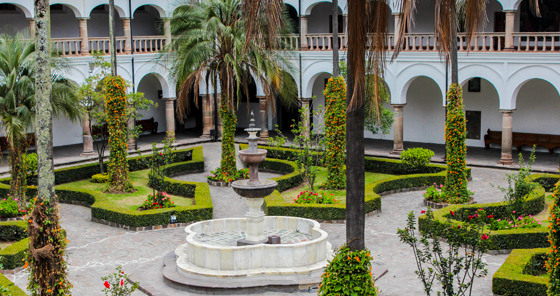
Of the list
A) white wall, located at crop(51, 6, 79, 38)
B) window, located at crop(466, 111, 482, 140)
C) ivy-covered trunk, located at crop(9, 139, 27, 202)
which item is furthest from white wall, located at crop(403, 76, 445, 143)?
ivy-covered trunk, located at crop(9, 139, 27, 202)

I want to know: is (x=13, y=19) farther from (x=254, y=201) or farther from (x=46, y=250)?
(x=46, y=250)

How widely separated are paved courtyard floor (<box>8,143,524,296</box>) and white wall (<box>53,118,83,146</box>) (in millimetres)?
10352

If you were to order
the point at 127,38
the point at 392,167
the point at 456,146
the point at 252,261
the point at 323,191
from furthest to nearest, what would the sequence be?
1. the point at 127,38
2. the point at 392,167
3. the point at 323,191
4. the point at 456,146
5. the point at 252,261

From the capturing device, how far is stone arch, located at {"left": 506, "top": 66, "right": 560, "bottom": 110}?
20.7 metres

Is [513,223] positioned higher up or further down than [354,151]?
further down

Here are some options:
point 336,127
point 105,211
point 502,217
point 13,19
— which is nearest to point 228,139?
point 336,127

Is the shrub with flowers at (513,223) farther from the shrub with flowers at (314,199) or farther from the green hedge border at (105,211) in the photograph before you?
the green hedge border at (105,211)

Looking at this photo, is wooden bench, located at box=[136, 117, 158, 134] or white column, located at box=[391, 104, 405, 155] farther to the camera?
wooden bench, located at box=[136, 117, 158, 134]

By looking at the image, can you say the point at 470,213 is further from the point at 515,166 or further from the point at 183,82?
the point at 183,82

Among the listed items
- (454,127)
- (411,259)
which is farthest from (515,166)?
(411,259)

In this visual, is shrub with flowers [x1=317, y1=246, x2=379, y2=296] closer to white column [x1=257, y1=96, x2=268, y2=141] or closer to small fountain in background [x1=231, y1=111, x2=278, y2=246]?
small fountain in background [x1=231, y1=111, x2=278, y2=246]

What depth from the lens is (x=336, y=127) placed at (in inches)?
695

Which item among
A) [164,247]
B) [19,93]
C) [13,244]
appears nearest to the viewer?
[13,244]

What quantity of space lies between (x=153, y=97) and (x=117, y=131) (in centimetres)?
1354
